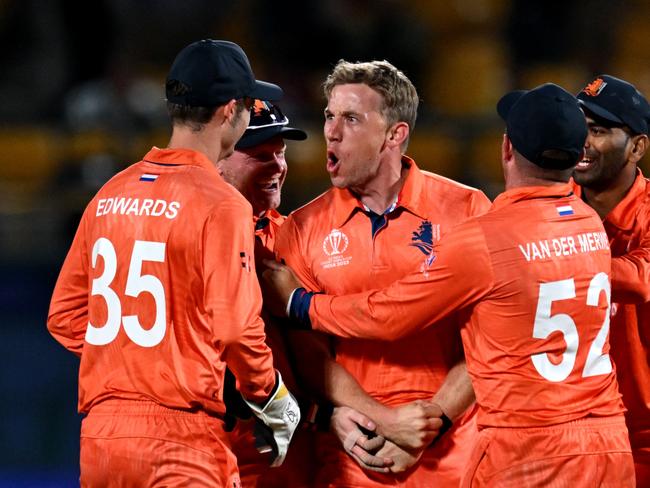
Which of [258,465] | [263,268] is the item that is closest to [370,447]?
[258,465]

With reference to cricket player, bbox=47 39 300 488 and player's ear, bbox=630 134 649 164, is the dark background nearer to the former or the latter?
player's ear, bbox=630 134 649 164

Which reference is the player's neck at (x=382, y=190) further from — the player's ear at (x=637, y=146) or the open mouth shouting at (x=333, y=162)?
the player's ear at (x=637, y=146)

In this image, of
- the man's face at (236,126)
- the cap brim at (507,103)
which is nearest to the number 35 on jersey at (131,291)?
the man's face at (236,126)

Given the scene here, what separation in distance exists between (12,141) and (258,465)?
6.43m

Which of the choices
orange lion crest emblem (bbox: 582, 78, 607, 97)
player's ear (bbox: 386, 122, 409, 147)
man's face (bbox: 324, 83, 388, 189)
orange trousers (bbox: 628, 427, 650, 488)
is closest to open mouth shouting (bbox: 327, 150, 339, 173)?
man's face (bbox: 324, 83, 388, 189)

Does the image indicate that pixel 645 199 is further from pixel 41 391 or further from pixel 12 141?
pixel 12 141

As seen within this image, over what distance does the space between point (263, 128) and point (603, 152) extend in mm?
1411

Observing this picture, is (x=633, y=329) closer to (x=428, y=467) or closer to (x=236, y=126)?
(x=428, y=467)

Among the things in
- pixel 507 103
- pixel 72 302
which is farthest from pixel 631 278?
pixel 72 302

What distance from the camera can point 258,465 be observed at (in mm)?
4602

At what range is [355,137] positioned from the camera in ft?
14.8

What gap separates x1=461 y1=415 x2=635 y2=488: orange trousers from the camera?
3895 mm

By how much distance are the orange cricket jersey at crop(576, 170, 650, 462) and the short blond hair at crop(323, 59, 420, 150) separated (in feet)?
3.16

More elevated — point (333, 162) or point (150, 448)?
point (333, 162)
